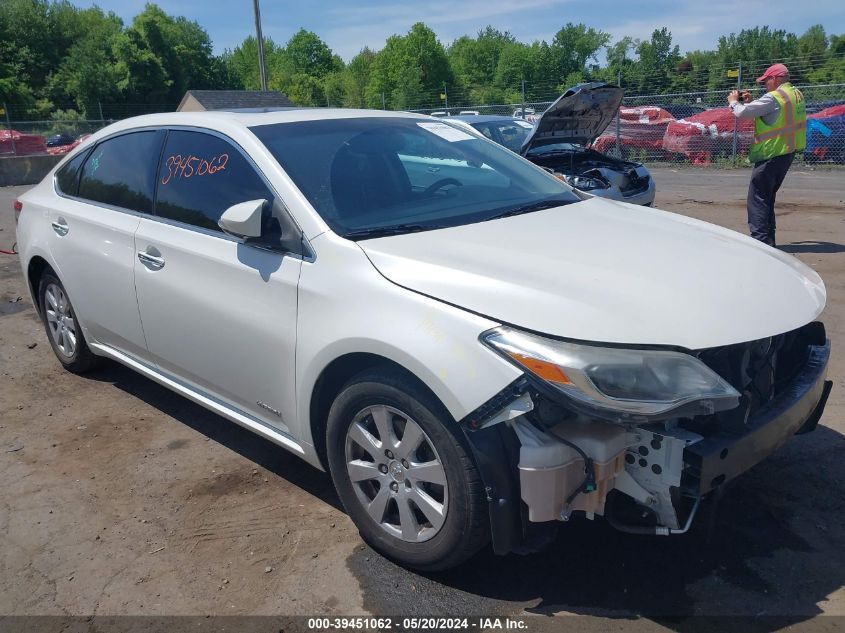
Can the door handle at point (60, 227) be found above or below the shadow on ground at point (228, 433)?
above

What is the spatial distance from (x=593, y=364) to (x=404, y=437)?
0.76 m

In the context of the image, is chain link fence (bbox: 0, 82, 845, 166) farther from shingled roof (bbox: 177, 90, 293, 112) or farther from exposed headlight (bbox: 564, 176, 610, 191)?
shingled roof (bbox: 177, 90, 293, 112)

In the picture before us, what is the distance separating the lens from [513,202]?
3.56m

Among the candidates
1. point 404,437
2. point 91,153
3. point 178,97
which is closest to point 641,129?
point 91,153

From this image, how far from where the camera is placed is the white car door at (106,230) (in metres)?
3.97

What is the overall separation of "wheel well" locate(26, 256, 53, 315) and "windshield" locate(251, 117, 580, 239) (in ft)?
7.58

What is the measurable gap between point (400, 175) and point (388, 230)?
64 centimetres

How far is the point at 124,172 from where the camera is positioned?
164 inches

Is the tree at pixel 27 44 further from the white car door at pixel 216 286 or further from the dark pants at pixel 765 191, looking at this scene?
the white car door at pixel 216 286

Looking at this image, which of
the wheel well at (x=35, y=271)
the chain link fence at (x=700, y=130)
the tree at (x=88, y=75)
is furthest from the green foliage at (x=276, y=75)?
the wheel well at (x=35, y=271)

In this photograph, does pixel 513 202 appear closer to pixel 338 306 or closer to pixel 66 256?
pixel 338 306

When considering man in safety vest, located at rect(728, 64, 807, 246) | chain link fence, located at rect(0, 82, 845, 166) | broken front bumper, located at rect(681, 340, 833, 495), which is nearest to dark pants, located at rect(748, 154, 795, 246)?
man in safety vest, located at rect(728, 64, 807, 246)

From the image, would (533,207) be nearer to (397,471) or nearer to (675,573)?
(397,471)

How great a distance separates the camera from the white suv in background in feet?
7.65
